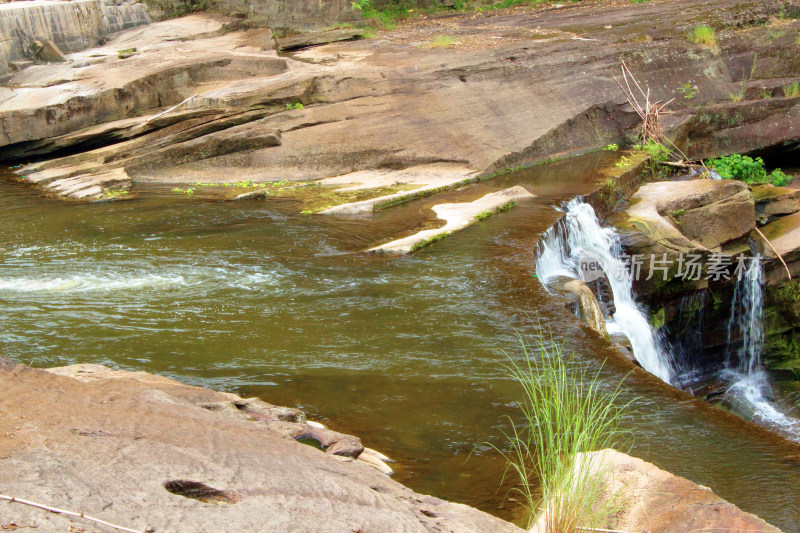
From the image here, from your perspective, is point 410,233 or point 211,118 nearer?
point 410,233

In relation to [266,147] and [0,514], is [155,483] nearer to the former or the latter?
[0,514]

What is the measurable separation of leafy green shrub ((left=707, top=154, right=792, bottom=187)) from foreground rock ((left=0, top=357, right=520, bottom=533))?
36.9 feet

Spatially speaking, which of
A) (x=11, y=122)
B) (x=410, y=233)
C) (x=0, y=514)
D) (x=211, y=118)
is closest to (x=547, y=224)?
(x=410, y=233)

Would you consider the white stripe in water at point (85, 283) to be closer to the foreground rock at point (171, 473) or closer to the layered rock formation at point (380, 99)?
the foreground rock at point (171, 473)

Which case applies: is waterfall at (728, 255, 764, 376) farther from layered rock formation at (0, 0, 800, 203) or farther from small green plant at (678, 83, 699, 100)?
small green plant at (678, 83, 699, 100)

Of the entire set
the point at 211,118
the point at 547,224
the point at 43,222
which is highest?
the point at 211,118

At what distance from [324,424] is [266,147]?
876cm

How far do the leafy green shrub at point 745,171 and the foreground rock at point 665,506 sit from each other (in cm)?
1042

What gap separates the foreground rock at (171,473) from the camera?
2.42m

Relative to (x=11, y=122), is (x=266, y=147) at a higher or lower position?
lower

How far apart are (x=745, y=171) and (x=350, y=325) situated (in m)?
9.41

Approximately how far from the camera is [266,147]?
504 inches

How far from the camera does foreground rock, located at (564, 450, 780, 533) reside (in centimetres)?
321

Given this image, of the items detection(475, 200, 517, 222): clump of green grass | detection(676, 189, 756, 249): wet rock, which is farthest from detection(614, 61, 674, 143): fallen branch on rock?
detection(475, 200, 517, 222): clump of green grass
